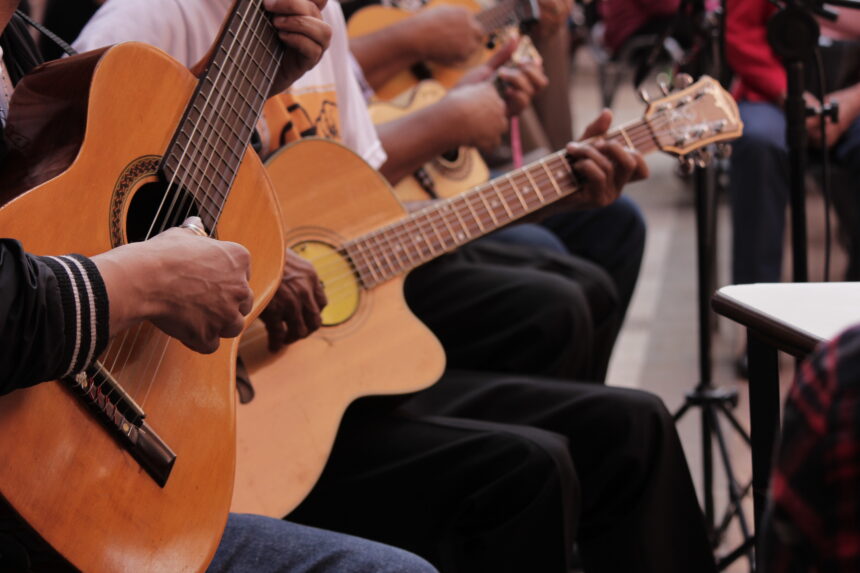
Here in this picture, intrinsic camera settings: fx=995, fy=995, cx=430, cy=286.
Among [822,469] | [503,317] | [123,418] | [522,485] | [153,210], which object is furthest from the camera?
[503,317]

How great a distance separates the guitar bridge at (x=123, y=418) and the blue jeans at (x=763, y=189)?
7.41ft

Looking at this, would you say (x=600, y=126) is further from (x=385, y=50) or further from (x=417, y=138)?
(x=385, y=50)

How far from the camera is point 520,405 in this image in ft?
5.57

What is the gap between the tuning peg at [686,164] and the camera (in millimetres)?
1771

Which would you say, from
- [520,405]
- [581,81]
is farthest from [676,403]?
[581,81]

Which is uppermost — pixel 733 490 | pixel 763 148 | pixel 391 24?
pixel 391 24

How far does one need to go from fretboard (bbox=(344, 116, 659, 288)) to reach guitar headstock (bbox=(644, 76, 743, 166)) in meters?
0.02

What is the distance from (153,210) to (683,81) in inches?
41.8

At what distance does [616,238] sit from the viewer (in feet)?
8.56

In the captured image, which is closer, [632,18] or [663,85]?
[663,85]

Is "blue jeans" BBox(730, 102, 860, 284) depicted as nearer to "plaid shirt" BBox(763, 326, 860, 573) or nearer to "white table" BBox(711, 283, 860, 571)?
"white table" BBox(711, 283, 860, 571)

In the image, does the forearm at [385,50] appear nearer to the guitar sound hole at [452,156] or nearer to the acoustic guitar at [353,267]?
the guitar sound hole at [452,156]

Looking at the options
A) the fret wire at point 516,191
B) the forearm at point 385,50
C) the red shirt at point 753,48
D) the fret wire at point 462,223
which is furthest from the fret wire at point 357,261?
the red shirt at point 753,48

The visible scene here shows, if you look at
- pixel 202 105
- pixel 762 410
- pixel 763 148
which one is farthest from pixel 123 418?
pixel 763 148
